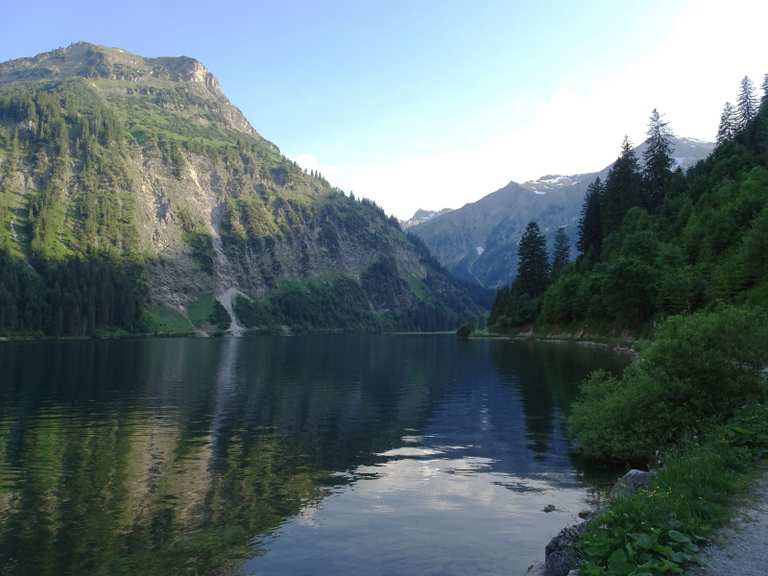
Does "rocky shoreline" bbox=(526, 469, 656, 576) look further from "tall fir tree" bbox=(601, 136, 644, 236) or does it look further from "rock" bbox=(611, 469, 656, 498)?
"tall fir tree" bbox=(601, 136, 644, 236)

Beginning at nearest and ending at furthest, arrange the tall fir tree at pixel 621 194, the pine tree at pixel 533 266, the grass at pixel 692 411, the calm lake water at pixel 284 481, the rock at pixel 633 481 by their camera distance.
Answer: the grass at pixel 692 411 < the calm lake water at pixel 284 481 < the rock at pixel 633 481 < the tall fir tree at pixel 621 194 < the pine tree at pixel 533 266

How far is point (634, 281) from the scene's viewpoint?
108188mm

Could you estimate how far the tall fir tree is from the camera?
14988 cm

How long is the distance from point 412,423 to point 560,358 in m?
54.8

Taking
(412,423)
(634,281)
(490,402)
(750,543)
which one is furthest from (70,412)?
(634,281)

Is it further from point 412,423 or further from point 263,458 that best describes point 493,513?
point 412,423

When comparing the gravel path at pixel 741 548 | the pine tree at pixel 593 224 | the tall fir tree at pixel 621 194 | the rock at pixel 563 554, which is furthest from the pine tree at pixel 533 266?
the rock at pixel 563 554

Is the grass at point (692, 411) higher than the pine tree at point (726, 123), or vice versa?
the pine tree at point (726, 123)

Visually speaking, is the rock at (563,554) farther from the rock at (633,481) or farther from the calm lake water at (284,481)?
the rock at (633,481)

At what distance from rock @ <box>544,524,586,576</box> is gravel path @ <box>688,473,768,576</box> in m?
3.49

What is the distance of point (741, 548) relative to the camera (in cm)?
1393

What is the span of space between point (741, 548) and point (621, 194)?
490 feet

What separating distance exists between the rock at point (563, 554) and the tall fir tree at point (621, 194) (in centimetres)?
14380

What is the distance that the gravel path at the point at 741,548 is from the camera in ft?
42.0
